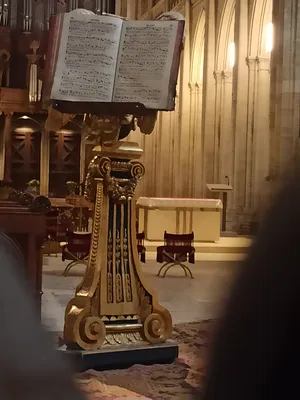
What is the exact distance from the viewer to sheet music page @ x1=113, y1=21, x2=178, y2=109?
4.65 meters

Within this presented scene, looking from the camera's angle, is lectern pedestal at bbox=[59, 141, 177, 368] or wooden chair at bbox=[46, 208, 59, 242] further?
wooden chair at bbox=[46, 208, 59, 242]

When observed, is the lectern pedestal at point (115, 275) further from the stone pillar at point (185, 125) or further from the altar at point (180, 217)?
the stone pillar at point (185, 125)

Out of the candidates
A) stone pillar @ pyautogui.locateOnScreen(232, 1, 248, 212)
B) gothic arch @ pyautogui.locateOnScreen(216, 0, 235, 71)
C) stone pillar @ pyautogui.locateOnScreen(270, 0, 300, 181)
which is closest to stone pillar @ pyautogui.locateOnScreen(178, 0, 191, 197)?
gothic arch @ pyautogui.locateOnScreen(216, 0, 235, 71)

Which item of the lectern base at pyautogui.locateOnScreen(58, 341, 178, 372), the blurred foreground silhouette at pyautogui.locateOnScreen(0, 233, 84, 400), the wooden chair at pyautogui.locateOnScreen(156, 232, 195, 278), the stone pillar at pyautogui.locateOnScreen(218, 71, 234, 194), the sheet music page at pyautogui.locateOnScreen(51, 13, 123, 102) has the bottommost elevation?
the lectern base at pyautogui.locateOnScreen(58, 341, 178, 372)

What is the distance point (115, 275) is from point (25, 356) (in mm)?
4724

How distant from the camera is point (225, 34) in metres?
20.5

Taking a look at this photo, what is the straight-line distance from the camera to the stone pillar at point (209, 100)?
68.2 feet

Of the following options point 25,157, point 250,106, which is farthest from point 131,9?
point 250,106

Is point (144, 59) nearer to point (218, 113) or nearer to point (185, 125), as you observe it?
point (218, 113)

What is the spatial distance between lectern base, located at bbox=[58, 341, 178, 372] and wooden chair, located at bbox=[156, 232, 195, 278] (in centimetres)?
522

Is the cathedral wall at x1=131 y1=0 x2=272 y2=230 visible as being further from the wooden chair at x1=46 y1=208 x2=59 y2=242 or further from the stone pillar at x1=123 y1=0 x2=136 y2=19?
the stone pillar at x1=123 y1=0 x2=136 y2=19

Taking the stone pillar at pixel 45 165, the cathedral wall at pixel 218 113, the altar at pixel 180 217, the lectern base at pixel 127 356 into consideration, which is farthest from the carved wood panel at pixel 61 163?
the lectern base at pixel 127 356

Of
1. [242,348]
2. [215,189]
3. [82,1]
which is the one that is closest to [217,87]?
[215,189]

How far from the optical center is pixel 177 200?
Result: 14.8m
